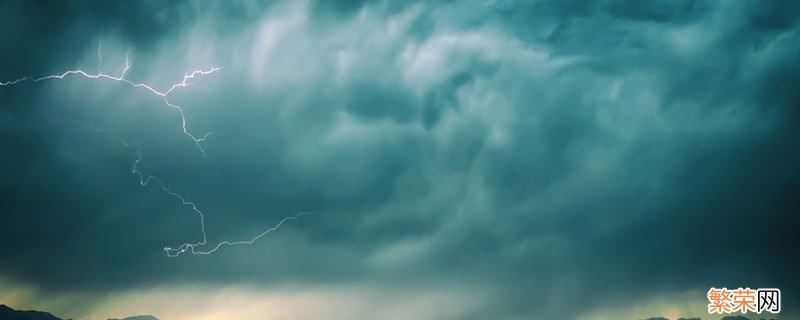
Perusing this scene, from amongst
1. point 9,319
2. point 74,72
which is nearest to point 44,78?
point 74,72

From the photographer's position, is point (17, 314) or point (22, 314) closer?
point (17, 314)

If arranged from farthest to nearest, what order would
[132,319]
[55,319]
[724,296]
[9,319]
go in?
[132,319], [55,319], [9,319], [724,296]

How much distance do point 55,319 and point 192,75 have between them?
150964mm

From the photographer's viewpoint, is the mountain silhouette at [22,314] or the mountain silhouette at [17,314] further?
the mountain silhouette at [22,314]

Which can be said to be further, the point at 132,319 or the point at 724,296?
the point at 132,319

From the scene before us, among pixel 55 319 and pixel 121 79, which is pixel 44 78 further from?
pixel 55 319

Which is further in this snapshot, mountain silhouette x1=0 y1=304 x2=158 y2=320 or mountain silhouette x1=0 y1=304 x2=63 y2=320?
mountain silhouette x1=0 y1=304 x2=158 y2=320

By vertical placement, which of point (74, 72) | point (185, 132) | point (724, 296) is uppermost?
point (74, 72)

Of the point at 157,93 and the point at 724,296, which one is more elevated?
the point at 157,93

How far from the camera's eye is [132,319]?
170375 millimetres

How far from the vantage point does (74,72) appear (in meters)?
35.2

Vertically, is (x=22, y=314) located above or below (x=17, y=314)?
above

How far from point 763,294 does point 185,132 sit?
118 feet

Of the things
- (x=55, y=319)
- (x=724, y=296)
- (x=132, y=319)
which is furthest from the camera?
(x=132, y=319)
